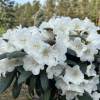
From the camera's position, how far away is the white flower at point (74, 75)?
75 centimetres

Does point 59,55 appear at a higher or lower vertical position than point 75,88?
higher

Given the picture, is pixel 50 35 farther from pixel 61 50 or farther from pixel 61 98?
pixel 61 98

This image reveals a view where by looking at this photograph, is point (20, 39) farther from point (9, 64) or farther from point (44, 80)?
point (44, 80)

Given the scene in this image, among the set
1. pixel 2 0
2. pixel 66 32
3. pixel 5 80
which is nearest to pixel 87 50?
pixel 66 32

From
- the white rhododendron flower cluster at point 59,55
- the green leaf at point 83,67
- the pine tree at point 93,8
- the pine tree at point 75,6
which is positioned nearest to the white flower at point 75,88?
the white rhododendron flower cluster at point 59,55

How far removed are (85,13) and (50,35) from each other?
22.5 metres

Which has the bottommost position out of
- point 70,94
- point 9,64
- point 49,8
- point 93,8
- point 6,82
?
point 70,94

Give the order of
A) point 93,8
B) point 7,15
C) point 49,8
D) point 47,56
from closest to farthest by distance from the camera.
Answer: point 47,56 < point 7,15 < point 93,8 < point 49,8

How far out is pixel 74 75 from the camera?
0.78 m

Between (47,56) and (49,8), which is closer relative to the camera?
(47,56)

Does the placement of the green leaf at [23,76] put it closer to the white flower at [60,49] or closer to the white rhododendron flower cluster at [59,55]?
the white rhododendron flower cluster at [59,55]

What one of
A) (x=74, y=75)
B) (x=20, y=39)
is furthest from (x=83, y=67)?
(x=20, y=39)

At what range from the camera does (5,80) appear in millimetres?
805

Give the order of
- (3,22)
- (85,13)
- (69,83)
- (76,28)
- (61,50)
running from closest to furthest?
(61,50) → (69,83) → (76,28) → (3,22) → (85,13)
